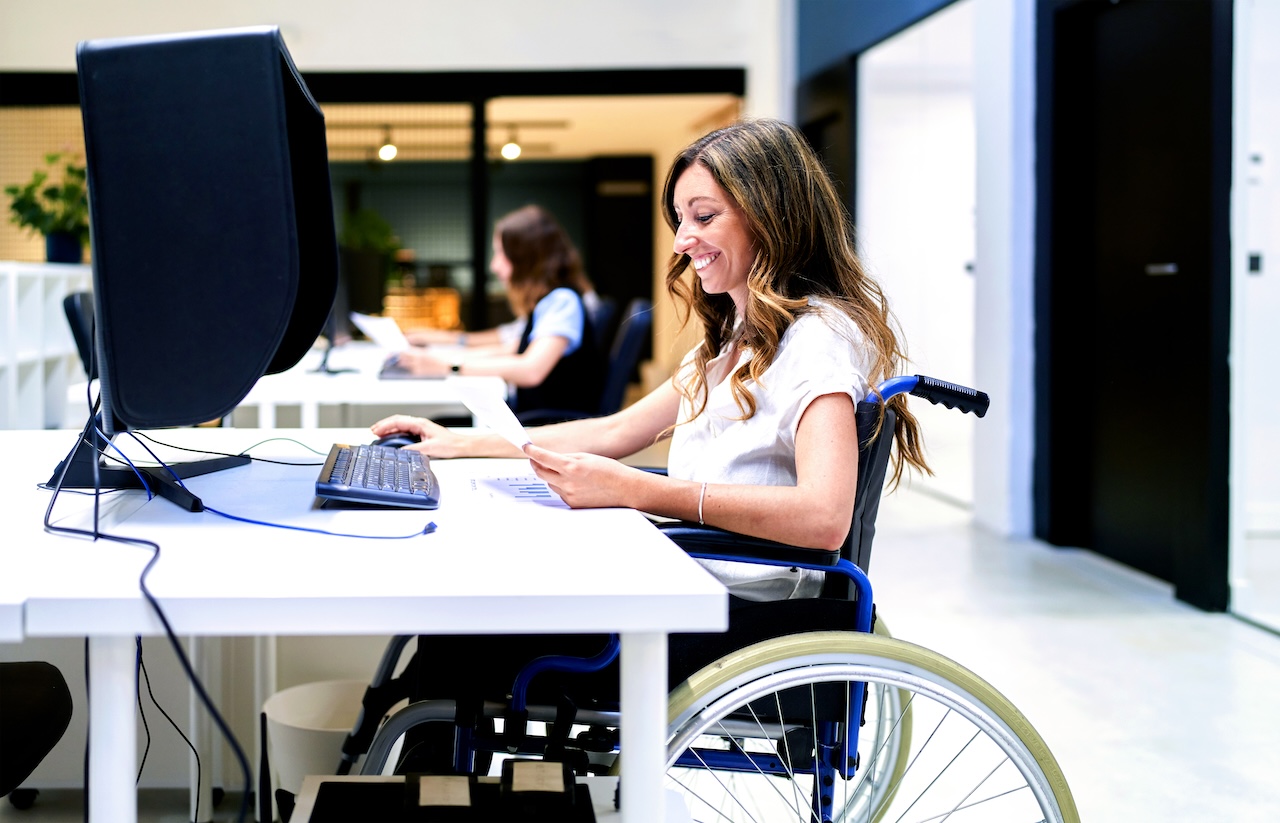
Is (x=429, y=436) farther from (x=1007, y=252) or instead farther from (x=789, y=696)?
(x=1007, y=252)

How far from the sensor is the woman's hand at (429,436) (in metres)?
1.63

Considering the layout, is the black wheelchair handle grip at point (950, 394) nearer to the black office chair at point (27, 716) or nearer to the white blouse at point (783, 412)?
the white blouse at point (783, 412)

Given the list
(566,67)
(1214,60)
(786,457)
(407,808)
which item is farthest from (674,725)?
(566,67)

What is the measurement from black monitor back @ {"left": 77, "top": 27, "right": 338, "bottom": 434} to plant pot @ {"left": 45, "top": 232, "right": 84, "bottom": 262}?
5809 millimetres

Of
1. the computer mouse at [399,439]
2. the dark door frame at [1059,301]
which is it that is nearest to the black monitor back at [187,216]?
the computer mouse at [399,439]

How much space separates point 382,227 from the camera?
7117 millimetres

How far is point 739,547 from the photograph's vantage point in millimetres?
1175

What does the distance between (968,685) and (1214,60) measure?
2811mm

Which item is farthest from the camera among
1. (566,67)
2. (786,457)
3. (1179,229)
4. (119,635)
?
(566,67)

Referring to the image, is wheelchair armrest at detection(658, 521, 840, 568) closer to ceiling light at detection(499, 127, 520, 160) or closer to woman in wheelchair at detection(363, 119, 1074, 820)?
woman in wheelchair at detection(363, 119, 1074, 820)

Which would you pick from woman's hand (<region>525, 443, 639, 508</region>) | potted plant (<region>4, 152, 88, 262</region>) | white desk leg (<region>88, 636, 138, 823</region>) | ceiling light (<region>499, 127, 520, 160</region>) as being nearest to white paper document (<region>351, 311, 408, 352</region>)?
woman's hand (<region>525, 443, 639, 508</region>)

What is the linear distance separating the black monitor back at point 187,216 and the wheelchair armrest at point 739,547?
425mm

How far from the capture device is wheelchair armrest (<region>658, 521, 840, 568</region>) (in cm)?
116

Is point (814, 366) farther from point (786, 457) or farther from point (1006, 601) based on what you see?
point (1006, 601)
